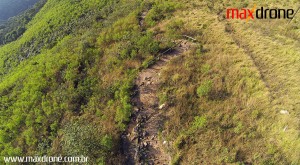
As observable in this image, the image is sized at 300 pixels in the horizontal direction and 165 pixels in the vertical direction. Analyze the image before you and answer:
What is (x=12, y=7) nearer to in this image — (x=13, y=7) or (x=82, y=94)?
(x=13, y=7)

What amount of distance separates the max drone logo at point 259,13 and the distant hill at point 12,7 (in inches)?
5457

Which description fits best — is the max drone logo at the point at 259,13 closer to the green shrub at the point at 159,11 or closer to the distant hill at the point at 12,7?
the green shrub at the point at 159,11

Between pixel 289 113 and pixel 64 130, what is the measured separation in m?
13.9

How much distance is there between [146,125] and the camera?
518 inches

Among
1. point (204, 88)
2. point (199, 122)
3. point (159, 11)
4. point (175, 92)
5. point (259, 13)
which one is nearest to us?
point (199, 122)

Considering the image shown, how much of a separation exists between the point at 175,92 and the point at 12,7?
500 feet

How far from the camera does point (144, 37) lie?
18.4m

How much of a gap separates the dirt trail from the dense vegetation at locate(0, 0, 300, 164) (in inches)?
19.3

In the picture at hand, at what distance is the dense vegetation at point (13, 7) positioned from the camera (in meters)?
128

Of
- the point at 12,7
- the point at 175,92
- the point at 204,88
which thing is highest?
the point at 12,7

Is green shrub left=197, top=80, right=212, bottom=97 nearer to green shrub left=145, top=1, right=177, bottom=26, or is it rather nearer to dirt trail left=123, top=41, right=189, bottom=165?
dirt trail left=123, top=41, right=189, bottom=165

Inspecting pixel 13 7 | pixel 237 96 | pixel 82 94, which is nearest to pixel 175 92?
pixel 237 96

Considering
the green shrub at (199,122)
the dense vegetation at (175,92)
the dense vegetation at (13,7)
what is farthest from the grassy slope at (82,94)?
the dense vegetation at (13,7)

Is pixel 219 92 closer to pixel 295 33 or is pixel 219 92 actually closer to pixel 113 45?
pixel 295 33
